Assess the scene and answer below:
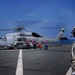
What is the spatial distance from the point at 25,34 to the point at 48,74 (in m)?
37.7

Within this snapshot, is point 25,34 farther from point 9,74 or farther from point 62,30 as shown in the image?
point 9,74

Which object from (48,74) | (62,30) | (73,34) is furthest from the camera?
(62,30)

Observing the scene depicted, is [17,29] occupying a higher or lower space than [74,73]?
higher

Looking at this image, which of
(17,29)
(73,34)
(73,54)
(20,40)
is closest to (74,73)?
(73,54)

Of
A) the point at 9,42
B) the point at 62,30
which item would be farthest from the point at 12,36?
the point at 62,30

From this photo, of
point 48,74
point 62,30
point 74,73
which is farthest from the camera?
point 62,30

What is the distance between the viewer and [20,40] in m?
45.3

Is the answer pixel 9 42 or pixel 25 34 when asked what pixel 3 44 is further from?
pixel 25 34

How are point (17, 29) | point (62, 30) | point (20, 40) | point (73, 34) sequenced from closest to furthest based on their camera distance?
point (73, 34) → point (20, 40) → point (17, 29) → point (62, 30)

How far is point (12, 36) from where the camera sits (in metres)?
46.4

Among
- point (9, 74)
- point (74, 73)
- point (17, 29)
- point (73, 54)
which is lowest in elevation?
point (9, 74)

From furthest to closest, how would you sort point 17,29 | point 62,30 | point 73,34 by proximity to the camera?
point 62,30
point 17,29
point 73,34

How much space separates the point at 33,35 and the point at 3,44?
6.87 m

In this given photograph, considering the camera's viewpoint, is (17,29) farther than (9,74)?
Yes
